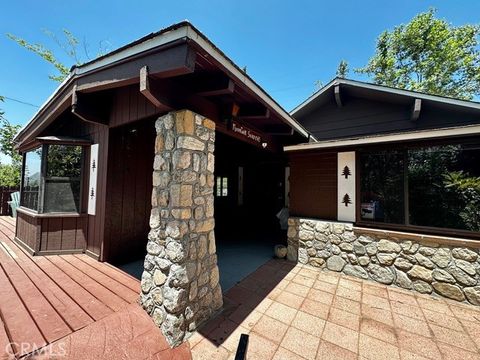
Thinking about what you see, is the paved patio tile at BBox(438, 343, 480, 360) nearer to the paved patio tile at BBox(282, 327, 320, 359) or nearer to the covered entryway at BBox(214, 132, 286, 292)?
the paved patio tile at BBox(282, 327, 320, 359)

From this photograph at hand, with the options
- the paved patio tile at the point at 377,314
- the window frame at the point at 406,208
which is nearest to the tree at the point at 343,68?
the window frame at the point at 406,208

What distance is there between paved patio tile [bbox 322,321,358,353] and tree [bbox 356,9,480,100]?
16.7 m

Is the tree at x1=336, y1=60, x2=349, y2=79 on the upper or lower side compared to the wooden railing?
upper

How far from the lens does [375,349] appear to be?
2039 mm

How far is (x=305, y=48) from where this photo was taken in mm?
10578

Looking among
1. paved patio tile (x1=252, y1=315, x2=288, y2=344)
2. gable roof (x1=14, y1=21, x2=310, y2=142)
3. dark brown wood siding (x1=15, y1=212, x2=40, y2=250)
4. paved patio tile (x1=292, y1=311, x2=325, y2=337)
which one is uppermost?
gable roof (x1=14, y1=21, x2=310, y2=142)

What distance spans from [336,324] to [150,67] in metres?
3.31

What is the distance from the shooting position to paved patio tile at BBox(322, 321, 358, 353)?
6.80ft

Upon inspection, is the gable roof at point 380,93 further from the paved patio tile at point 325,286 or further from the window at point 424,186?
the paved patio tile at point 325,286

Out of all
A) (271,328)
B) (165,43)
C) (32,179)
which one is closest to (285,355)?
(271,328)

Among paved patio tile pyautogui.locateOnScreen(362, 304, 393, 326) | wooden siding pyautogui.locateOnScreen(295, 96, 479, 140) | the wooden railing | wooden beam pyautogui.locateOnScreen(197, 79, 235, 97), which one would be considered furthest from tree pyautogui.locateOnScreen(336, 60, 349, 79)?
the wooden railing

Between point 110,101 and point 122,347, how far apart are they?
11.1 ft

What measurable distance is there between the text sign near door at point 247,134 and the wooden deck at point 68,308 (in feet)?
8.33

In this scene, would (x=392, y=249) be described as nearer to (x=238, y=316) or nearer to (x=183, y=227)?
(x=238, y=316)
